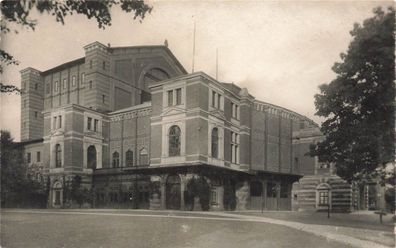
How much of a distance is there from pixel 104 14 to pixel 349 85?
1549 centimetres

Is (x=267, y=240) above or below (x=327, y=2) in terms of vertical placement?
below

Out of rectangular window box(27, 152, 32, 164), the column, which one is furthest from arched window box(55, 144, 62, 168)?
the column

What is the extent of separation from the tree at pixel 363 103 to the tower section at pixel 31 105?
41635 mm

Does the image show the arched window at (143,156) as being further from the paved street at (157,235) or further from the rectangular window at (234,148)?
the paved street at (157,235)

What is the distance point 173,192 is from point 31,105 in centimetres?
3038

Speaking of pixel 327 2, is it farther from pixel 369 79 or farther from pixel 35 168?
pixel 35 168

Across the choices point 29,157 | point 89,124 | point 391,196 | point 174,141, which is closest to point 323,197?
point 391,196

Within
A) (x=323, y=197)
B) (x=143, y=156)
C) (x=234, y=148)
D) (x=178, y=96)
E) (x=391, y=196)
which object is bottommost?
(x=323, y=197)

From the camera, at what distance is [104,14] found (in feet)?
32.9

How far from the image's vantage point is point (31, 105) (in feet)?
183

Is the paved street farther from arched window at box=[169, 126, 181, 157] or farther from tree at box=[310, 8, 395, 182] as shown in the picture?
arched window at box=[169, 126, 181, 157]

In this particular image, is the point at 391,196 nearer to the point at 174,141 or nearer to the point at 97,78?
the point at 174,141

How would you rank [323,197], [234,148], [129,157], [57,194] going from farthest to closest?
[129,157] → [323,197] → [57,194] → [234,148]

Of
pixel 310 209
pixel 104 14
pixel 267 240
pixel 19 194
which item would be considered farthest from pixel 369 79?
pixel 19 194
